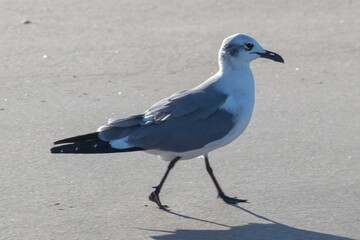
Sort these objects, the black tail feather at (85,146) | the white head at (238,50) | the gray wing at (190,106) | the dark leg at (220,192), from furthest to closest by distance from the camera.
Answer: the white head at (238,50)
the dark leg at (220,192)
the gray wing at (190,106)
the black tail feather at (85,146)

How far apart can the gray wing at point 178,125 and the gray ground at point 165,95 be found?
1.35 feet

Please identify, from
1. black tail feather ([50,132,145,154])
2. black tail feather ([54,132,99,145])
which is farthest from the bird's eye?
black tail feather ([54,132,99,145])

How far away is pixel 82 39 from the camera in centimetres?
793

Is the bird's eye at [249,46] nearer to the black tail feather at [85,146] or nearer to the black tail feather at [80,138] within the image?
the black tail feather at [85,146]

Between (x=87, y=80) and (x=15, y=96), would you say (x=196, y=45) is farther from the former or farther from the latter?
(x=15, y=96)

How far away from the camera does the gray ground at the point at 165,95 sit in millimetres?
4652

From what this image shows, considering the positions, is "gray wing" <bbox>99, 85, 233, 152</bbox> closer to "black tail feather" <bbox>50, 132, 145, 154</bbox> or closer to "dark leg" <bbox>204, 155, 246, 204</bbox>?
"black tail feather" <bbox>50, 132, 145, 154</bbox>

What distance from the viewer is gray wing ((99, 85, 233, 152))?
15.4ft

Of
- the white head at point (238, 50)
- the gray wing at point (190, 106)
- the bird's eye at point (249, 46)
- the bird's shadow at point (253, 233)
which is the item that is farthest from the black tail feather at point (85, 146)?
the bird's eye at point (249, 46)

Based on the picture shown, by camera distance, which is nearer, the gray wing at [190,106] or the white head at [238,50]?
the gray wing at [190,106]

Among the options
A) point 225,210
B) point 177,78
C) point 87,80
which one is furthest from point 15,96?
point 225,210

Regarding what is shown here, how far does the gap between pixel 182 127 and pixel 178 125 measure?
3cm

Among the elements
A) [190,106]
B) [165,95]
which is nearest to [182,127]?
[190,106]

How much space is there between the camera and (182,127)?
4734 mm
